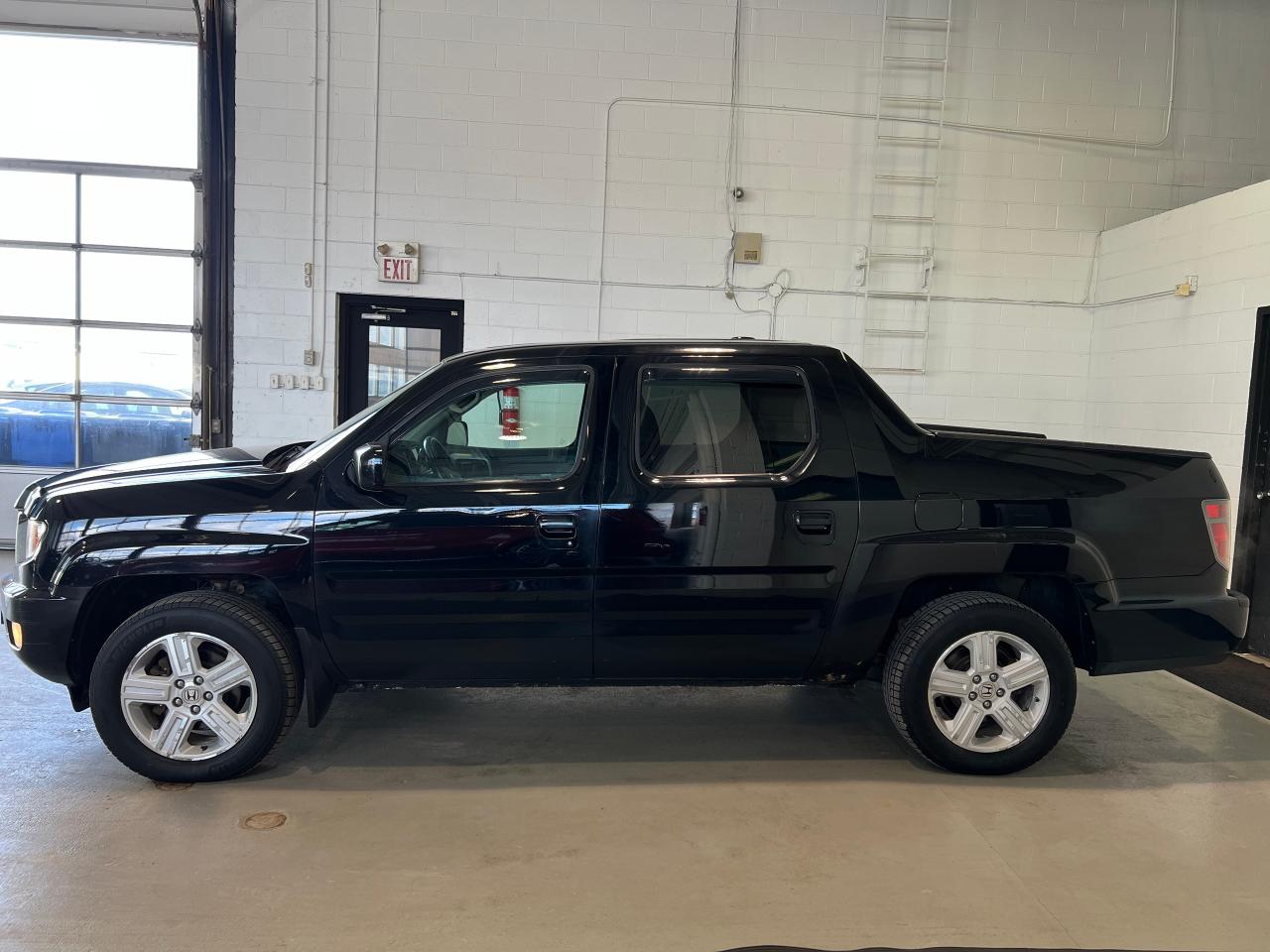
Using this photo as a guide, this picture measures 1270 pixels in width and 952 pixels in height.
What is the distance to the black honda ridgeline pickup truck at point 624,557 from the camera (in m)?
3.23

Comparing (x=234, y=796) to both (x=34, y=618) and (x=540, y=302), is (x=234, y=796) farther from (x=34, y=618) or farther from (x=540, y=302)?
(x=540, y=302)

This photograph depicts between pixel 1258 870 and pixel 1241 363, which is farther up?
pixel 1241 363

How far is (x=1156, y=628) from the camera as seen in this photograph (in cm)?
351

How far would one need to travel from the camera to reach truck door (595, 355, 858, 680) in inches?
130

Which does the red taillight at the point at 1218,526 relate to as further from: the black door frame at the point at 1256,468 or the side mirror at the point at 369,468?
the side mirror at the point at 369,468

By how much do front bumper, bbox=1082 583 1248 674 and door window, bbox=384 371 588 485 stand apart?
231cm

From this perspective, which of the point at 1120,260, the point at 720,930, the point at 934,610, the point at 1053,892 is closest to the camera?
the point at 720,930

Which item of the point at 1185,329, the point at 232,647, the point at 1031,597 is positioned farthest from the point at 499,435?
the point at 1185,329

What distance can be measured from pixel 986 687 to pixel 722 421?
1.56 meters

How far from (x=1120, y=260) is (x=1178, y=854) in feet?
19.0

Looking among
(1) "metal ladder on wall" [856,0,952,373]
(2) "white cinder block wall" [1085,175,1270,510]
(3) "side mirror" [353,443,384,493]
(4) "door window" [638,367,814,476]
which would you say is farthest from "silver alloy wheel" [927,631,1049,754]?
(1) "metal ladder on wall" [856,0,952,373]

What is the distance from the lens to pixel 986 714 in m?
3.46

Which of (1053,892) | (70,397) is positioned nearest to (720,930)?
(1053,892)

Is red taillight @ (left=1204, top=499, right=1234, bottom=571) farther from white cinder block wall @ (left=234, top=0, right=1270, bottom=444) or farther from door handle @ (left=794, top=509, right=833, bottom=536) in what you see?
white cinder block wall @ (left=234, top=0, right=1270, bottom=444)
